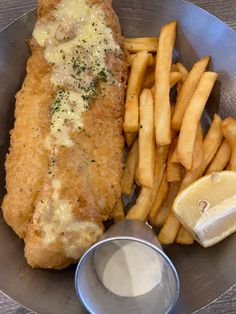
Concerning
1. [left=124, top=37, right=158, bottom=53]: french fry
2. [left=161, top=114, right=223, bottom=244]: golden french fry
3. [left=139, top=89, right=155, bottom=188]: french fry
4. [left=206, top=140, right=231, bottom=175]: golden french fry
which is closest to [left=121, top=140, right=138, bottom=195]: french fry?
[left=139, top=89, right=155, bottom=188]: french fry

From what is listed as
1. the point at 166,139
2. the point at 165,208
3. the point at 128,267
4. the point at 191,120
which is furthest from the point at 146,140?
the point at 128,267

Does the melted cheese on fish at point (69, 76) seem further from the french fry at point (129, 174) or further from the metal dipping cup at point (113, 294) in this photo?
the french fry at point (129, 174)

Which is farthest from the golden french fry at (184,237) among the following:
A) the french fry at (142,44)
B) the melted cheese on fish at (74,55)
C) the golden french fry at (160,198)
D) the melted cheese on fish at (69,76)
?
the french fry at (142,44)

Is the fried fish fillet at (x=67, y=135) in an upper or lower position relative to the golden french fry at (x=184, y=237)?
upper

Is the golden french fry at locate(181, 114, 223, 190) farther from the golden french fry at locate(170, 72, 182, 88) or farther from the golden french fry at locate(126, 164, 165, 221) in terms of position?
the golden french fry at locate(170, 72, 182, 88)

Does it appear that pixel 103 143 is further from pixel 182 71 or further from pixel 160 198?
pixel 182 71

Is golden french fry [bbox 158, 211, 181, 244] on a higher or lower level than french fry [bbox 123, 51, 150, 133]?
lower

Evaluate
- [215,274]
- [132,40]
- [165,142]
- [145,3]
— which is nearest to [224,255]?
[215,274]
